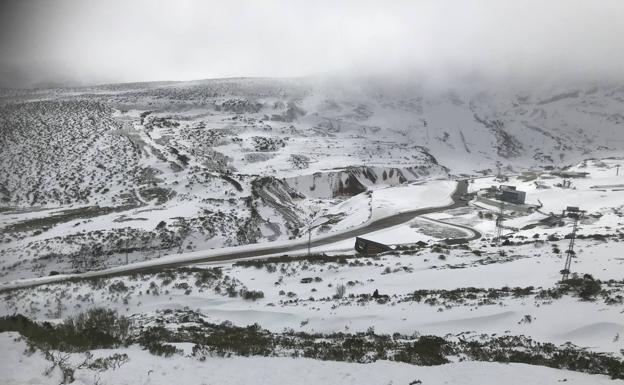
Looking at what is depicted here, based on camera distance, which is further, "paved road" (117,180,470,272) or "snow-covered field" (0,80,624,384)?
"paved road" (117,180,470,272)

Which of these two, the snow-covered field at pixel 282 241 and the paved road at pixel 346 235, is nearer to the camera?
the snow-covered field at pixel 282 241

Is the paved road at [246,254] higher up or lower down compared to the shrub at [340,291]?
lower down

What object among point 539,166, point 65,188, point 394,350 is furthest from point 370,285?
point 539,166

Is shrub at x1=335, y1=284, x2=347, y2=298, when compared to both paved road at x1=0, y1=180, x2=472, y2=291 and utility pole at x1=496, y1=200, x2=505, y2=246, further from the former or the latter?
utility pole at x1=496, y1=200, x2=505, y2=246

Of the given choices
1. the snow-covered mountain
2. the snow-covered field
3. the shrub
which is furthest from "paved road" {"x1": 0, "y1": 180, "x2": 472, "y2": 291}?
the shrub

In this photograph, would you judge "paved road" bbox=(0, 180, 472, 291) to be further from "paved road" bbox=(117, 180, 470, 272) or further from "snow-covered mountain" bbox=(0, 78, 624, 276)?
"snow-covered mountain" bbox=(0, 78, 624, 276)

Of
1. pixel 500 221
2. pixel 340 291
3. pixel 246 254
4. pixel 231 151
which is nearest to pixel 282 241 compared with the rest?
pixel 246 254

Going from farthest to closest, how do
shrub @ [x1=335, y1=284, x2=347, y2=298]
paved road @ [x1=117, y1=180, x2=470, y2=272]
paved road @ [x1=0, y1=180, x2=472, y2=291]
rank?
paved road @ [x1=117, y1=180, x2=470, y2=272] < paved road @ [x1=0, y1=180, x2=472, y2=291] < shrub @ [x1=335, y1=284, x2=347, y2=298]

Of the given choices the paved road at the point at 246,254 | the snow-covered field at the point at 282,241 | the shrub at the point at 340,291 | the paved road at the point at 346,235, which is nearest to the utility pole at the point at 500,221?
the snow-covered field at the point at 282,241

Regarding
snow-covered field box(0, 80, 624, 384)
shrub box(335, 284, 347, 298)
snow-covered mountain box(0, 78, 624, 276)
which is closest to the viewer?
snow-covered field box(0, 80, 624, 384)

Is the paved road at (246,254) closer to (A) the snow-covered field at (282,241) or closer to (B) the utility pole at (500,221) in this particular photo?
(A) the snow-covered field at (282,241)

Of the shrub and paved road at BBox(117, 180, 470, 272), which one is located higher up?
the shrub
